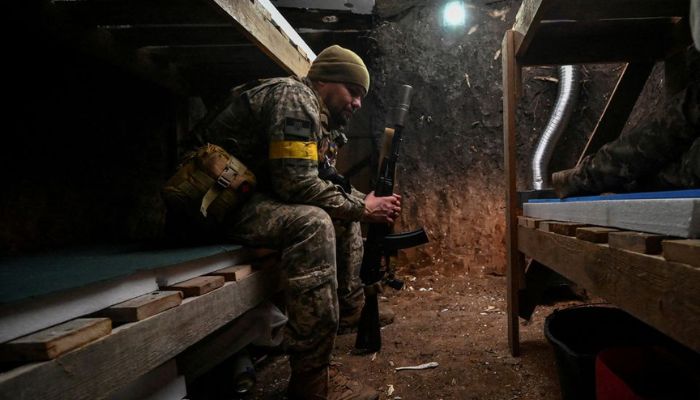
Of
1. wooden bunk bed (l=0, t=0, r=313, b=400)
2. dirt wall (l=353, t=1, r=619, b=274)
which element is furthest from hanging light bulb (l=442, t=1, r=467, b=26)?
wooden bunk bed (l=0, t=0, r=313, b=400)

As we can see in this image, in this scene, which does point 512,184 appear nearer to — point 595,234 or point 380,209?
point 380,209

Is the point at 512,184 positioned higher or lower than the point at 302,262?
higher

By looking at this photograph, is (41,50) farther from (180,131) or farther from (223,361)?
(223,361)

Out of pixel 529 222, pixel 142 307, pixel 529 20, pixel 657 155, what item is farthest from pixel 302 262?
pixel 529 20

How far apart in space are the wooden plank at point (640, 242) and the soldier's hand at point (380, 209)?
125 cm

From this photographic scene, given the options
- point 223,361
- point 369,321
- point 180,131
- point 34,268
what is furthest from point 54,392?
point 180,131

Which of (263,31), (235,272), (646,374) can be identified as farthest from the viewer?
(263,31)

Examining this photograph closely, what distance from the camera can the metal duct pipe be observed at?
3342 millimetres

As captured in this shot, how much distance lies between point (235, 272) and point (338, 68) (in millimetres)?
1211

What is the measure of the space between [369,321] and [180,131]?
6.51 ft

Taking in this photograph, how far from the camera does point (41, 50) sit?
6.45 ft

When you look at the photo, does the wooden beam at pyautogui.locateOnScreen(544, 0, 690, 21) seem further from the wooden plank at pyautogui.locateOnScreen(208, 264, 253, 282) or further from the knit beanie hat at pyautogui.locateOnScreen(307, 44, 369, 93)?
the wooden plank at pyautogui.locateOnScreen(208, 264, 253, 282)

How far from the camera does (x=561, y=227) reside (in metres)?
1.31

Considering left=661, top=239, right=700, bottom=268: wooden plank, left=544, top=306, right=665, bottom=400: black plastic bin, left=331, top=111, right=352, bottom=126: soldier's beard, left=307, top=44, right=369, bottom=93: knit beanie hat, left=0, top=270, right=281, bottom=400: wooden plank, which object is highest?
left=307, top=44, right=369, bottom=93: knit beanie hat
